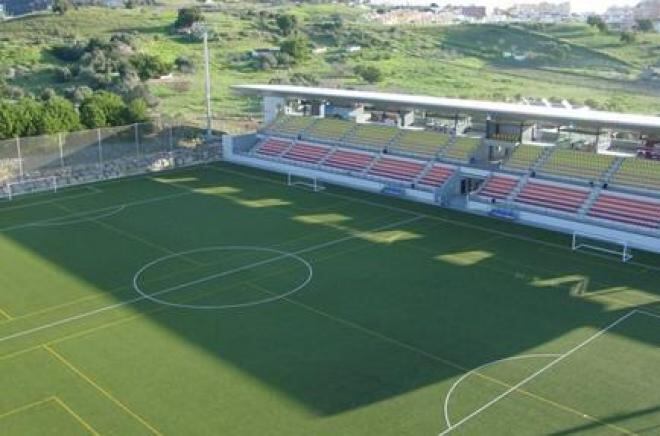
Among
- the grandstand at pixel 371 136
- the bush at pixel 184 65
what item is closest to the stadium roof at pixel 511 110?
the grandstand at pixel 371 136

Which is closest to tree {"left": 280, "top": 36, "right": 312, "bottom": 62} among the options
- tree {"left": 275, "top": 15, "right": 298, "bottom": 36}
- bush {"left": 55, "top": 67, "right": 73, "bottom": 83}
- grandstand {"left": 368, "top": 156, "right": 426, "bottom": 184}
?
tree {"left": 275, "top": 15, "right": 298, "bottom": 36}

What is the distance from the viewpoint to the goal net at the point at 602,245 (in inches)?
1016

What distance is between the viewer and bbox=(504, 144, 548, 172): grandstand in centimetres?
3306

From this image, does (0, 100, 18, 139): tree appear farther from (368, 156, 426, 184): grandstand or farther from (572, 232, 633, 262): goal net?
(572, 232, 633, 262): goal net

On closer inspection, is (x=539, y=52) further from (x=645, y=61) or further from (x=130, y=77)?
(x=130, y=77)

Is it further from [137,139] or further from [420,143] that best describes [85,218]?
[420,143]

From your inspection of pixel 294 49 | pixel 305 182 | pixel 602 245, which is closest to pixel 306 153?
pixel 305 182

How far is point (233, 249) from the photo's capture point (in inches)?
1043

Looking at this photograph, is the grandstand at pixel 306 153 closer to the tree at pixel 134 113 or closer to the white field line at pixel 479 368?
the tree at pixel 134 113

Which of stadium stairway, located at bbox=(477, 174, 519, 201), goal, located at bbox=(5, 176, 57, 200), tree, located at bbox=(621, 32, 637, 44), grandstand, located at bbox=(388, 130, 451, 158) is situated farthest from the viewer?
tree, located at bbox=(621, 32, 637, 44)

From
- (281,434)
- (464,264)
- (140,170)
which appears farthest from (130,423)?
(140,170)

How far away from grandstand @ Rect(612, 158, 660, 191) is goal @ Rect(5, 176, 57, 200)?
26999 mm

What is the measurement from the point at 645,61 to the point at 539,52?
1475 cm

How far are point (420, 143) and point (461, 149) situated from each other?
263 cm
